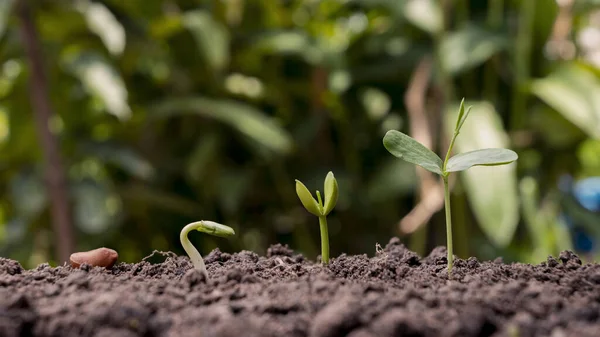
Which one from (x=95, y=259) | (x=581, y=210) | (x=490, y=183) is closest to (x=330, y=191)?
(x=95, y=259)

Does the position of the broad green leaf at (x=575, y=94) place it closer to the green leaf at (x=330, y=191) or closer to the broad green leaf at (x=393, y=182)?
the broad green leaf at (x=393, y=182)

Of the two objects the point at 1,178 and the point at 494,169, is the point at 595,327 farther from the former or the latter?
the point at 1,178

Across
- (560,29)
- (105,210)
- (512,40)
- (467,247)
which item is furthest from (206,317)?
(560,29)

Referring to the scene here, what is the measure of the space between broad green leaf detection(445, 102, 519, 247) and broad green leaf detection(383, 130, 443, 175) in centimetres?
88

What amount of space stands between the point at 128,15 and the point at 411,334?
1627mm

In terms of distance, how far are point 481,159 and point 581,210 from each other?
1.40m

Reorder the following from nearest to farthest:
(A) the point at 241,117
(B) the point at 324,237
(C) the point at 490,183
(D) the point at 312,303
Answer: (D) the point at 312,303 < (B) the point at 324,237 < (C) the point at 490,183 < (A) the point at 241,117

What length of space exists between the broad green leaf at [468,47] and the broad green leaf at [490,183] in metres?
0.11

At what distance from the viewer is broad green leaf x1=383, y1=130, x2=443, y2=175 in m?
0.47

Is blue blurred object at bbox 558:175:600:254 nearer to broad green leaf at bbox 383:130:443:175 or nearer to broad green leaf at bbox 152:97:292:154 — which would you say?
broad green leaf at bbox 152:97:292:154

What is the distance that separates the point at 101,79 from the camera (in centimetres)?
143

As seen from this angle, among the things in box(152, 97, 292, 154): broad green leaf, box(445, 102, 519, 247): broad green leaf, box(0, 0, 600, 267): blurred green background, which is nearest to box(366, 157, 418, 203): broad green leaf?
box(0, 0, 600, 267): blurred green background

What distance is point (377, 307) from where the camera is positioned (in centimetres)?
37

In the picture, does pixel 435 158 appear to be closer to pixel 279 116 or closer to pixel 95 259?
pixel 95 259
